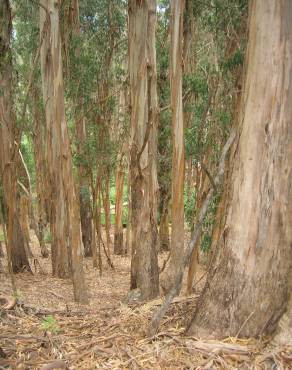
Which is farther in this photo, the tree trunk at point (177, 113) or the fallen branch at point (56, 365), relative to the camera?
the tree trunk at point (177, 113)

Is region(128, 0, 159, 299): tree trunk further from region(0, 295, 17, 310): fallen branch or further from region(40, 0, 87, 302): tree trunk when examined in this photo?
region(0, 295, 17, 310): fallen branch

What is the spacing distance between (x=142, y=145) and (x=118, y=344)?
4.56 metres

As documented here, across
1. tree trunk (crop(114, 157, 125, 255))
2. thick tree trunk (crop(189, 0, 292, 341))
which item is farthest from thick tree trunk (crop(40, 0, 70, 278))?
thick tree trunk (crop(189, 0, 292, 341))

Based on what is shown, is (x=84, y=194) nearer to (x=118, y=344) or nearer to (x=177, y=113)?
(x=177, y=113)

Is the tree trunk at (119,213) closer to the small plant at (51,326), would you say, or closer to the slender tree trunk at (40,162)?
the slender tree trunk at (40,162)

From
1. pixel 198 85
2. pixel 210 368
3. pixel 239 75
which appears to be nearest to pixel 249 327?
pixel 210 368

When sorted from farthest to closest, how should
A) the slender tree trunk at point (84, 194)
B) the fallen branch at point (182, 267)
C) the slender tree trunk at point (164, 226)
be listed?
the slender tree trunk at point (164, 226) < the slender tree trunk at point (84, 194) < the fallen branch at point (182, 267)

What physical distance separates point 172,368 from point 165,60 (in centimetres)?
970

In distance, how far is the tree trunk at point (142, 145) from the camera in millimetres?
7441

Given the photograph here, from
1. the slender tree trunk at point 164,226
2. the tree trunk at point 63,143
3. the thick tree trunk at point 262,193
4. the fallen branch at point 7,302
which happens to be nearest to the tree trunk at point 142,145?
the tree trunk at point 63,143

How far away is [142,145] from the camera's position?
7.44 m

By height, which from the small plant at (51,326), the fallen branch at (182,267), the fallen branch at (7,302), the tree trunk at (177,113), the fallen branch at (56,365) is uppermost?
the tree trunk at (177,113)

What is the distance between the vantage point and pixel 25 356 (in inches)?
122

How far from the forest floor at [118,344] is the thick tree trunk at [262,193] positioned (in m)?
0.19
